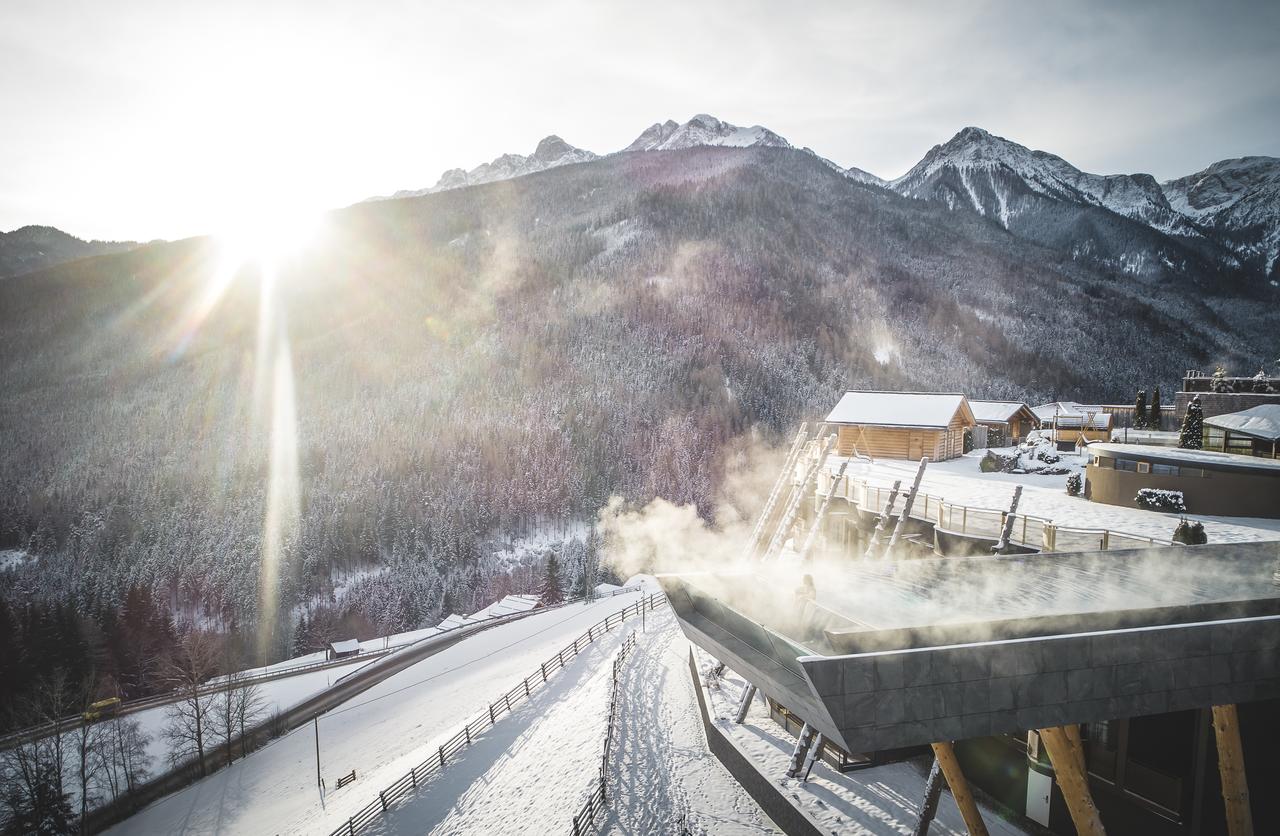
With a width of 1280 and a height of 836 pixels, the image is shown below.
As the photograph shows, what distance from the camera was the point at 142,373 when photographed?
531 feet

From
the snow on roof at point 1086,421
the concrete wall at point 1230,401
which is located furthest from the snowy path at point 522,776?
the snow on roof at point 1086,421

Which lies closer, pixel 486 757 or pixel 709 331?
pixel 486 757

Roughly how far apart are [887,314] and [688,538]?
412 feet

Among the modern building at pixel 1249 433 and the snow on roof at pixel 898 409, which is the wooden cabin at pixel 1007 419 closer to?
the snow on roof at pixel 898 409

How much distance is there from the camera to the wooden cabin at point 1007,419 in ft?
121

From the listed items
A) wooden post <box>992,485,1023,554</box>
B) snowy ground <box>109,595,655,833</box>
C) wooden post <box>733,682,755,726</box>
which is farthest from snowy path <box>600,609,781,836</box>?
wooden post <box>992,485,1023,554</box>

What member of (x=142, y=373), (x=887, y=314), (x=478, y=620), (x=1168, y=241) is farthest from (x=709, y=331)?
(x=142, y=373)

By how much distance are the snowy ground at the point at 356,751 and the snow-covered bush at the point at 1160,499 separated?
18407 mm

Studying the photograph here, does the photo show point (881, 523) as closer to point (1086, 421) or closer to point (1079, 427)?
point (1079, 427)

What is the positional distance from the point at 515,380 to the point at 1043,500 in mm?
118974

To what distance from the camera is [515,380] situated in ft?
421

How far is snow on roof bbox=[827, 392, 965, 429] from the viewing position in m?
27.7

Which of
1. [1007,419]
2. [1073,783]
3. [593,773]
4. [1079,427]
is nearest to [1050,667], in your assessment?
[1073,783]

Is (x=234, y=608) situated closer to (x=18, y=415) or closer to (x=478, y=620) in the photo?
(x=478, y=620)
